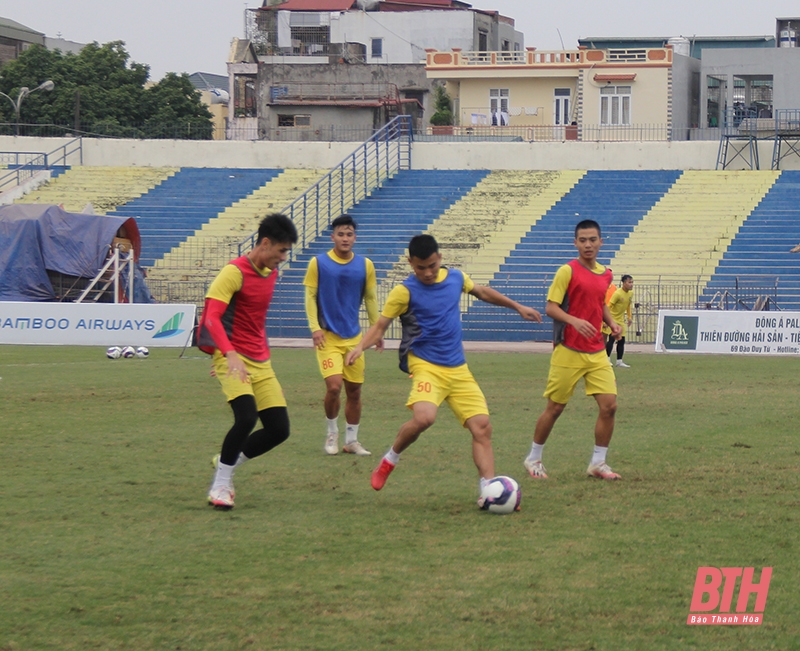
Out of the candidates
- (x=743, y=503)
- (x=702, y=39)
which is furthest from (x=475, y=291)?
(x=702, y=39)

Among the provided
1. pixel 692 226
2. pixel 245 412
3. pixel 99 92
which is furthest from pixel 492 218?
pixel 99 92

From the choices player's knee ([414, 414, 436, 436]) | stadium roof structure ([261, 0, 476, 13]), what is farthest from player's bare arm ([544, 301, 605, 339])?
stadium roof structure ([261, 0, 476, 13])

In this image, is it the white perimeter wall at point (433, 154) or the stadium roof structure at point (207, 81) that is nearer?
the white perimeter wall at point (433, 154)

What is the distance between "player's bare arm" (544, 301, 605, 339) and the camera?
27.8 feet

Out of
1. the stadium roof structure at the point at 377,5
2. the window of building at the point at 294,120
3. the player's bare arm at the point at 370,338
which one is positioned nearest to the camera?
the player's bare arm at the point at 370,338

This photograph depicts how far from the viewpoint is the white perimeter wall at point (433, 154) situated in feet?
128

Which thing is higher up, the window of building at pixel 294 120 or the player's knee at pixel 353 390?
the window of building at pixel 294 120

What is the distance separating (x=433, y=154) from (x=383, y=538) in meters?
34.4

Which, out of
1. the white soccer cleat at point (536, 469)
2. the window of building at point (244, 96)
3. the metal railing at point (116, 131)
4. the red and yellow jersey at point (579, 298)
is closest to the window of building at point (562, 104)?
the metal railing at point (116, 131)

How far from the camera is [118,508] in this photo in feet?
25.6

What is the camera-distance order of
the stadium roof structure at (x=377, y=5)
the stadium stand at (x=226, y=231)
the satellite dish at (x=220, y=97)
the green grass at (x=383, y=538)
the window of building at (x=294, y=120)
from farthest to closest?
1. the satellite dish at (x=220, y=97)
2. the stadium roof structure at (x=377, y=5)
3. the window of building at (x=294, y=120)
4. the stadium stand at (x=226, y=231)
5. the green grass at (x=383, y=538)

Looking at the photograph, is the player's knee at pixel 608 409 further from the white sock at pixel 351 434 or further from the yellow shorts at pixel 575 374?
the white sock at pixel 351 434

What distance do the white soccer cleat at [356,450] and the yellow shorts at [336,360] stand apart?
60 centimetres

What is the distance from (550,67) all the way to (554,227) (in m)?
17.8
